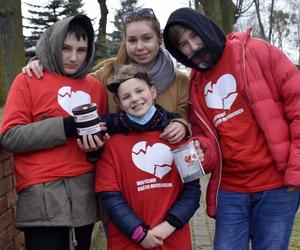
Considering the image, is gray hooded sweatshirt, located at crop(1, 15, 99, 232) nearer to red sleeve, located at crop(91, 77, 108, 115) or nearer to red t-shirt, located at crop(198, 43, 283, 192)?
red sleeve, located at crop(91, 77, 108, 115)

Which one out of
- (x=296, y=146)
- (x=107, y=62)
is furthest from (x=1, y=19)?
(x=296, y=146)

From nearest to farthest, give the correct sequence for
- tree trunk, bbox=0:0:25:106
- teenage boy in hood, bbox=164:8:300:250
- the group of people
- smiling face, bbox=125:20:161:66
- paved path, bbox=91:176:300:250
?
the group of people
teenage boy in hood, bbox=164:8:300:250
smiling face, bbox=125:20:161:66
paved path, bbox=91:176:300:250
tree trunk, bbox=0:0:25:106

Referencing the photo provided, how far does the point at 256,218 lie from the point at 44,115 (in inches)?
56.9

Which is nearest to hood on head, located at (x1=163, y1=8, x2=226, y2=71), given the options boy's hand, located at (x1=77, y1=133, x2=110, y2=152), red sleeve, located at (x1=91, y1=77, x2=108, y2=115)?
red sleeve, located at (x1=91, y1=77, x2=108, y2=115)

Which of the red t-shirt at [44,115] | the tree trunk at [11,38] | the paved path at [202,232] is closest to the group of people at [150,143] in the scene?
the red t-shirt at [44,115]

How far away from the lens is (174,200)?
3037 millimetres

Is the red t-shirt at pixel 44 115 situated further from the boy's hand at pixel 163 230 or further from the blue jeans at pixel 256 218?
the blue jeans at pixel 256 218

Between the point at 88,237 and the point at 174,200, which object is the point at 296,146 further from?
the point at 88,237

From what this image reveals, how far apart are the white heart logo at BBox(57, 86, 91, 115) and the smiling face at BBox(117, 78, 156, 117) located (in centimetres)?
24

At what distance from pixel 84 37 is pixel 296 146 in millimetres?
1430

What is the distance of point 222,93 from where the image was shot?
312 centimetres

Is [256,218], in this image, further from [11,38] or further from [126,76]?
[11,38]

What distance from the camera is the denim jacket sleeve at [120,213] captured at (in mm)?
2891

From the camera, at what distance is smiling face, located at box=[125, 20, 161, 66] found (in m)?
3.24
